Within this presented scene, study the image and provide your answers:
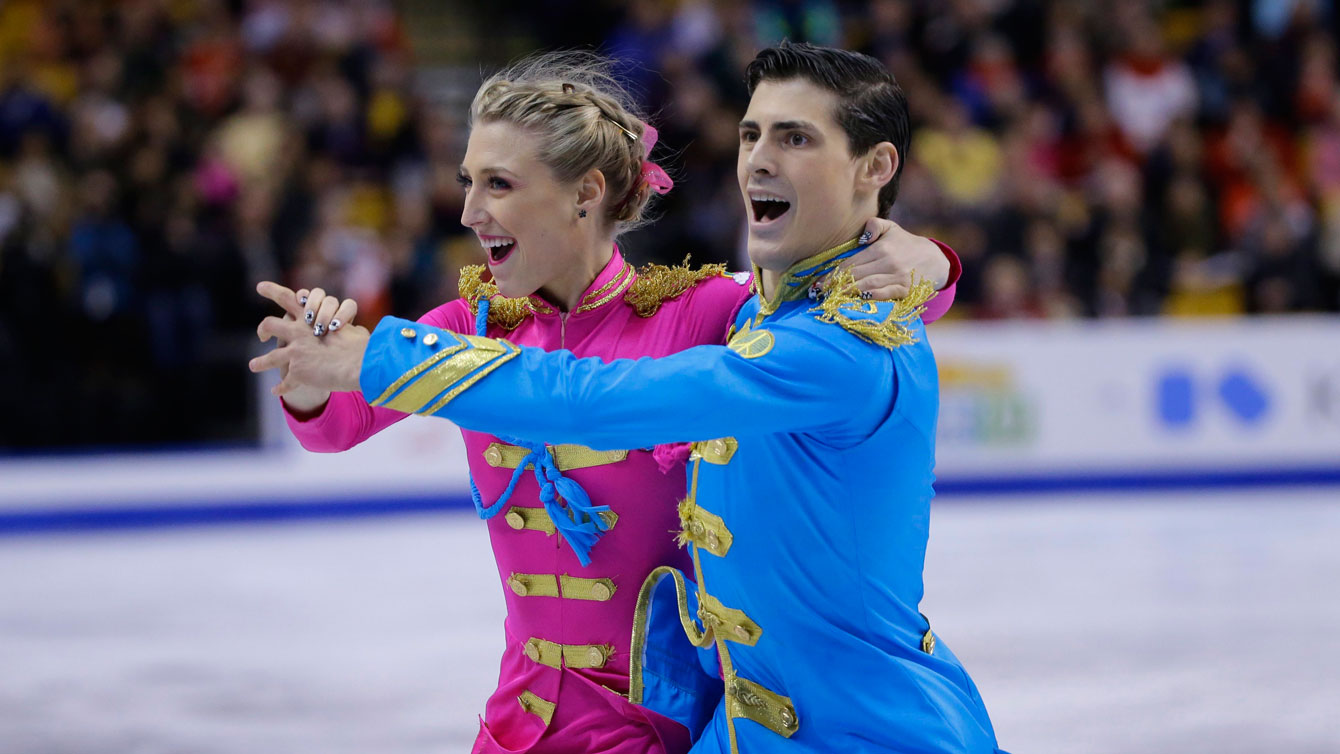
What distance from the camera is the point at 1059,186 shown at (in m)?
10.4

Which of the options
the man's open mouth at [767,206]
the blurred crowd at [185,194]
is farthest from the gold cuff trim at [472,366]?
the blurred crowd at [185,194]

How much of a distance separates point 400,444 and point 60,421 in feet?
6.85

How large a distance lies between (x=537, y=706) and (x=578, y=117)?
994 millimetres

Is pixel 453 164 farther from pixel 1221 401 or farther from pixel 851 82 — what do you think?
pixel 851 82

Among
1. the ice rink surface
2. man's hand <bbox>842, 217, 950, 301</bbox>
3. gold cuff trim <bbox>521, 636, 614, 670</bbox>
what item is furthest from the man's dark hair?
the ice rink surface

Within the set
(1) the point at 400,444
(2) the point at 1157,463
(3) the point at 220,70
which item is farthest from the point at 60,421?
(2) the point at 1157,463

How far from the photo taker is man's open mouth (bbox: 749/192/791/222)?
7.25ft

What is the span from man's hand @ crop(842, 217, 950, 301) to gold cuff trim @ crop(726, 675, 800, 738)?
25.0 inches

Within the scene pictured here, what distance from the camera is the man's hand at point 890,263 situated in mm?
2178

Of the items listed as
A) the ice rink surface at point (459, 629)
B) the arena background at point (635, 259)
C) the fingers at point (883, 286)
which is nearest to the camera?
the fingers at point (883, 286)

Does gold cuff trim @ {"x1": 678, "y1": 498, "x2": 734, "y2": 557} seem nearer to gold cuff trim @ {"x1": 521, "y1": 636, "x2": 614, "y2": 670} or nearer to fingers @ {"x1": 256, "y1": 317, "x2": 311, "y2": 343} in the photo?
gold cuff trim @ {"x1": 521, "y1": 636, "x2": 614, "y2": 670}

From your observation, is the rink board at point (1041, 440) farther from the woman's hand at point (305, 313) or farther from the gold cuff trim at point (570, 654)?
the woman's hand at point (305, 313)

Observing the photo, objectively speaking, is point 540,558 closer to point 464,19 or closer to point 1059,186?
point 1059,186

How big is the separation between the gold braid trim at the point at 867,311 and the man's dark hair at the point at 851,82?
0.22 m
